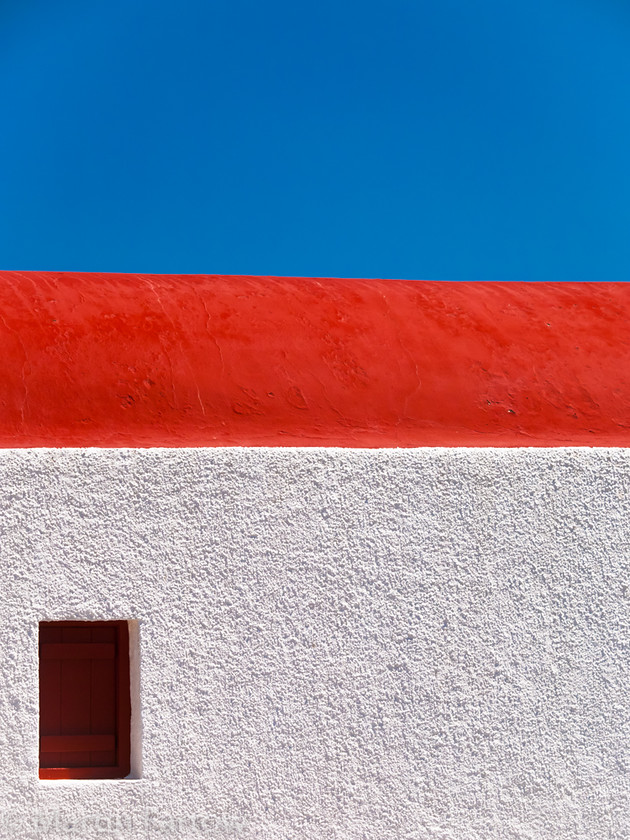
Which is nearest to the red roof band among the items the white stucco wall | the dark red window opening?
the white stucco wall

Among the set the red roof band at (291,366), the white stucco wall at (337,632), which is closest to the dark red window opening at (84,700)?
the white stucco wall at (337,632)

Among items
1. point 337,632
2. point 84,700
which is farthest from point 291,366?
point 84,700

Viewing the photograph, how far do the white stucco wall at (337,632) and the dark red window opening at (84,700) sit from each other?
23 centimetres

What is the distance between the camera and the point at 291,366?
4.73m

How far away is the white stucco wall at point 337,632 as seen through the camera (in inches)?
158

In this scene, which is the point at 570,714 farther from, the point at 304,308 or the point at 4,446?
the point at 4,446

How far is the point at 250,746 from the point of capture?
4.09 m

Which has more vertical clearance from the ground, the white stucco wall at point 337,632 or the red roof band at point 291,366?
the red roof band at point 291,366

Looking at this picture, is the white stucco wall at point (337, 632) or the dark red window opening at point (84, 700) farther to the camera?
the dark red window opening at point (84, 700)

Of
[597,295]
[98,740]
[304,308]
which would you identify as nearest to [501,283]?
[597,295]

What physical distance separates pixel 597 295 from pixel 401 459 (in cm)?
193

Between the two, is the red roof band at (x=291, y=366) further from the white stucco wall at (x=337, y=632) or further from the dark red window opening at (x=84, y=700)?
the dark red window opening at (x=84, y=700)

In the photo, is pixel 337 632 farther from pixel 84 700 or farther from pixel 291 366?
pixel 291 366

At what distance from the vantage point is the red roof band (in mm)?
4465
